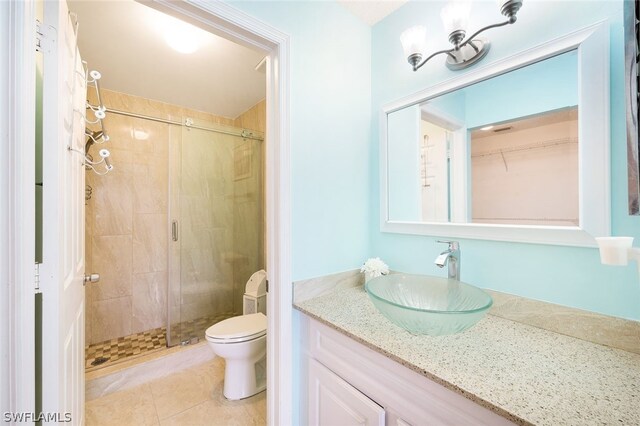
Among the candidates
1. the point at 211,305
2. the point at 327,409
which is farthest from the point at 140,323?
the point at 327,409

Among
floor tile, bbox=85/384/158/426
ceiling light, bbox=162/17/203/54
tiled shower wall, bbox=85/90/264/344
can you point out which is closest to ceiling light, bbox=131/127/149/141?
tiled shower wall, bbox=85/90/264/344

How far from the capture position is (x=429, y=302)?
44.1 inches

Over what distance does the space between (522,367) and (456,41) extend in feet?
3.94

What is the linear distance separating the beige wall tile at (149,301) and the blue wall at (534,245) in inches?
90.5

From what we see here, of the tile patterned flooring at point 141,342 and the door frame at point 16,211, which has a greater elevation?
the door frame at point 16,211

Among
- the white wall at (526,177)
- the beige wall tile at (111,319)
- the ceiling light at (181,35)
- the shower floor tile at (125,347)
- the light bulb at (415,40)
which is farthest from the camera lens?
the beige wall tile at (111,319)

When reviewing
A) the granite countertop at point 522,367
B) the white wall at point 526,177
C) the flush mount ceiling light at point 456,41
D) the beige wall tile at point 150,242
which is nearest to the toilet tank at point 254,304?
the beige wall tile at point 150,242

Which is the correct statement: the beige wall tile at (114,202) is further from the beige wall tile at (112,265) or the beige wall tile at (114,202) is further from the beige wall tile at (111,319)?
the beige wall tile at (111,319)

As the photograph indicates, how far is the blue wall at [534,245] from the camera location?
0.79 m

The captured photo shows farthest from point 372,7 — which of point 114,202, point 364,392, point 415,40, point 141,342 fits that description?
point 141,342

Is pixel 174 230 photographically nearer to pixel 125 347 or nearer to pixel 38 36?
pixel 125 347

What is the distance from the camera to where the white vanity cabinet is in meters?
0.67

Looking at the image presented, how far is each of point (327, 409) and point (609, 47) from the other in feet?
5.25

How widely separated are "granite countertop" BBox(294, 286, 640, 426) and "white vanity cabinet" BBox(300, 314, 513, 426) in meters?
0.05
